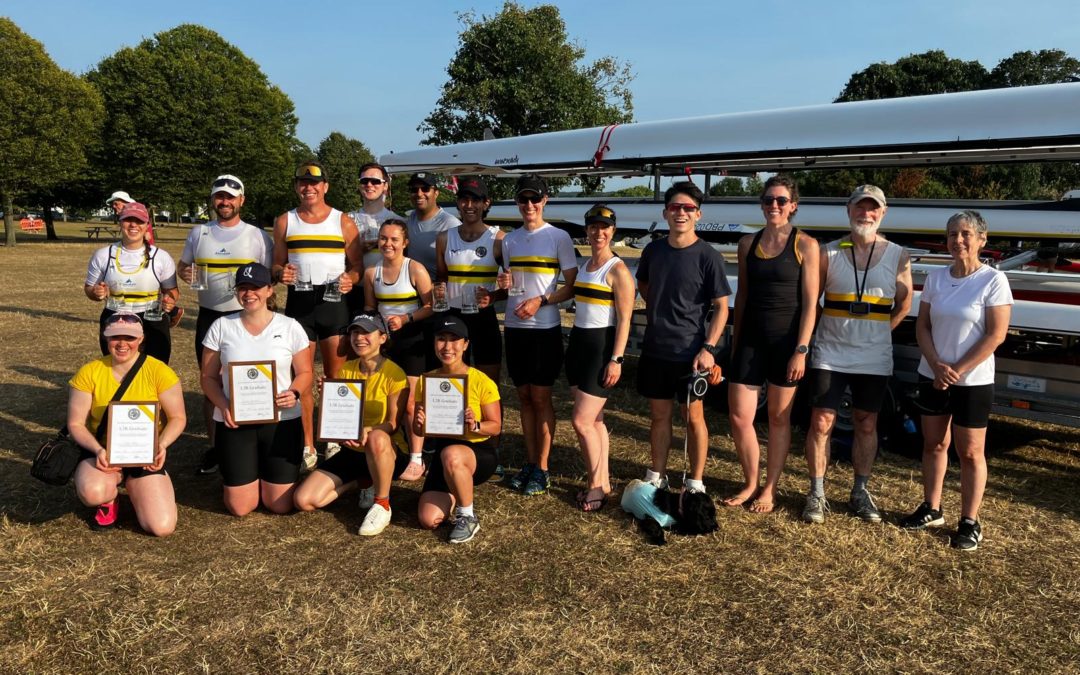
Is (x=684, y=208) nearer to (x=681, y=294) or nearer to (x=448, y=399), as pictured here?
(x=681, y=294)

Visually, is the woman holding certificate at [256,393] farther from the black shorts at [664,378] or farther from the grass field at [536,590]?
the black shorts at [664,378]

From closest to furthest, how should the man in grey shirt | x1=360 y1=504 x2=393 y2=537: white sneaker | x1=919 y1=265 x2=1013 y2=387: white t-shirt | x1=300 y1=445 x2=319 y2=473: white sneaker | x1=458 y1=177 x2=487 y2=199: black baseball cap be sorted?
x1=919 y1=265 x2=1013 y2=387: white t-shirt < x1=360 y1=504 x2=393 y2=537: white sneaker < x1=458 y1=177 x2=487 y2=199: black baseball cap < x1=300 y1=445 x2=319 y2=473: white sneaker < the man in grey shirt

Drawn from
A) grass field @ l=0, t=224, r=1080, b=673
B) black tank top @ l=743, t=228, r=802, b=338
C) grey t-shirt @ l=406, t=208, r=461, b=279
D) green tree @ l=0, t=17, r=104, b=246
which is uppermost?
green tree @ l=0, t=17, r=104, b=246

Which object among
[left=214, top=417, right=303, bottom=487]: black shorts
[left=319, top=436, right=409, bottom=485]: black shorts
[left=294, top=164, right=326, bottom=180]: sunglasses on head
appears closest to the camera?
[left=214, top=417, right=303, bottom=487]: black shorts

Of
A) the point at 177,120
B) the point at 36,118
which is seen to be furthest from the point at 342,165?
the point at 36,118

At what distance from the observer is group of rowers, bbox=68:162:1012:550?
12.0 ft

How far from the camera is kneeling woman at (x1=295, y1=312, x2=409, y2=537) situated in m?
3.84

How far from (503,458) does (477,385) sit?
149 cm

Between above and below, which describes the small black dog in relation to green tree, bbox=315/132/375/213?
below

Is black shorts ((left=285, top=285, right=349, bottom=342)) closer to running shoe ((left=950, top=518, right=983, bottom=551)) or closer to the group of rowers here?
the group of rowers

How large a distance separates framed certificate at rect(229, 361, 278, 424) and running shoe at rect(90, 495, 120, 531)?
2.62ft

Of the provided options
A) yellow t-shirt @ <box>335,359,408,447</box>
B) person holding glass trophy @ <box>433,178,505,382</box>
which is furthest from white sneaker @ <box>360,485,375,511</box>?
person holding glass trophy @ <box>433,178,505,382</box>

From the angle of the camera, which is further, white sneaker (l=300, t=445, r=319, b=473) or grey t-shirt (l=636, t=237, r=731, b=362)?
white sneaker (l=300, t=445, r=319, b=473)

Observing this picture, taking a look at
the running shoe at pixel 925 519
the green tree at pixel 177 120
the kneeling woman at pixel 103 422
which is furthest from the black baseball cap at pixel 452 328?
the green tree at pixel 177 120
